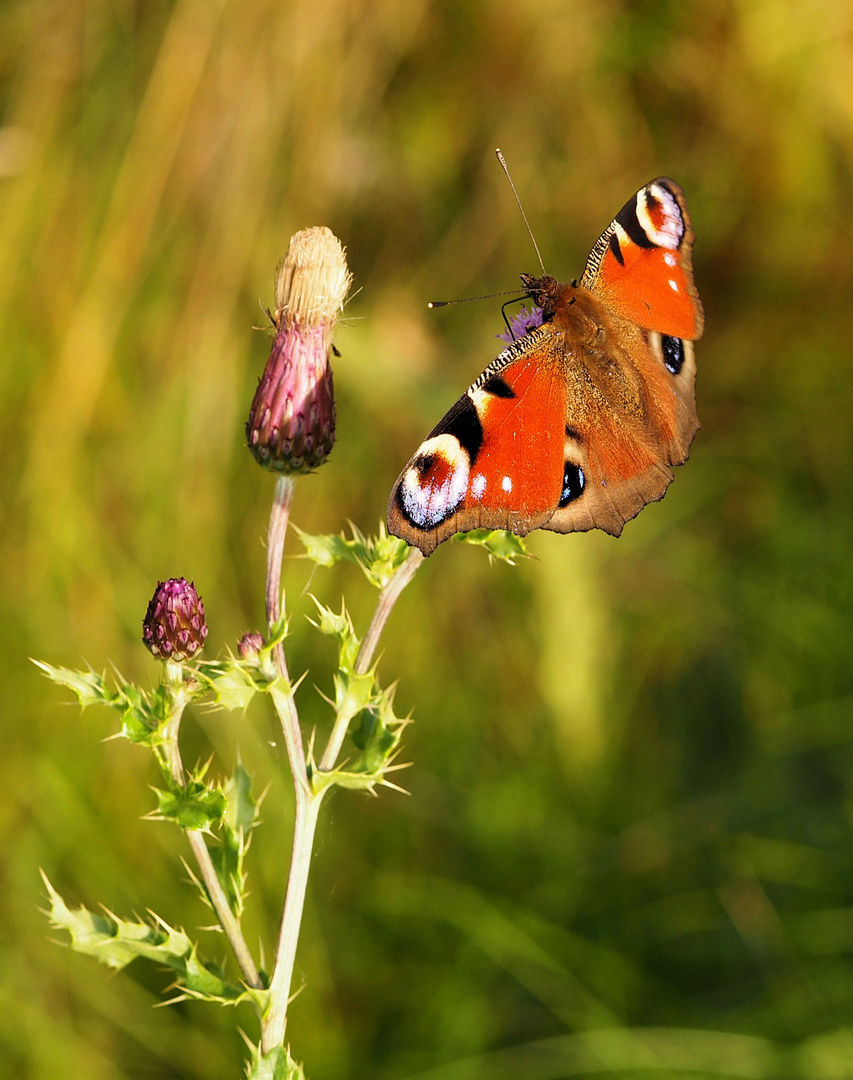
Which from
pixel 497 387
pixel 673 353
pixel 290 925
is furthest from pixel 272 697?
pixel 673 353

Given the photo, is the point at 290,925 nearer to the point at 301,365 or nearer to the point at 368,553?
the point at 368,553

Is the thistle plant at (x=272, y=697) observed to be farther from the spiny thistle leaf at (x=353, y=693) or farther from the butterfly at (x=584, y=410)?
the butterfly at (x=584, y=410)

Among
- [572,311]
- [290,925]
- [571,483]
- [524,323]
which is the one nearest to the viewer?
[290,925]

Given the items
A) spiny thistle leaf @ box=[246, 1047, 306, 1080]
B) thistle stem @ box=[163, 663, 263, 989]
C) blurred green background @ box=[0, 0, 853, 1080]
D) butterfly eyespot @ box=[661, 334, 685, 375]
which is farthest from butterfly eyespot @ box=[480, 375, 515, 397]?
spiny thistle leaf @ box=[246, 1047, 306, 1080]

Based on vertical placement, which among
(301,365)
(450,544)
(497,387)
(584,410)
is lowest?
(450,544)

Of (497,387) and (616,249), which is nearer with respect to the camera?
(497,387)

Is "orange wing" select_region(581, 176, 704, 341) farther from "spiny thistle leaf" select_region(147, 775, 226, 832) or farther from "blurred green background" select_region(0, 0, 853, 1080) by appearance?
"spiny thistle leaf" select_region(147, 775, 226, 832)

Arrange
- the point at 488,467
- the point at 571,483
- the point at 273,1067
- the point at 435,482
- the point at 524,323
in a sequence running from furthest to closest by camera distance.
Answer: the point at 524,323, the point at 571,483, the point at 488,467, the point at 435,482, the point at 273,1067
